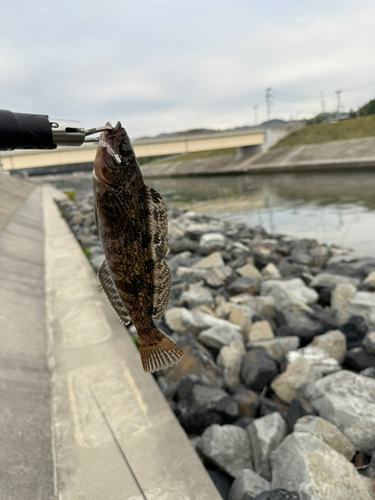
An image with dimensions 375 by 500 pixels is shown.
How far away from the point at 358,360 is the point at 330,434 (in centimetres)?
177

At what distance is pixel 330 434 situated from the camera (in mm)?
3340

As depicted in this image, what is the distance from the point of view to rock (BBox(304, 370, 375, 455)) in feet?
A: 11.3

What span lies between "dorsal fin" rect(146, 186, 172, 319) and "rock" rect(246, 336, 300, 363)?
3.99 meters

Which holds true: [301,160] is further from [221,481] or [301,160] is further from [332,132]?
[221,481]

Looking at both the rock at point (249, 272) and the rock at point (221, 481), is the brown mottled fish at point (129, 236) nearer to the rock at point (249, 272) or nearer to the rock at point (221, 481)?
the rock at point (221, 481)

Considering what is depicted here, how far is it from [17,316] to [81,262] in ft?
12.0

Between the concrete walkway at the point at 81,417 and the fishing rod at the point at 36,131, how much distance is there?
2.32 metres

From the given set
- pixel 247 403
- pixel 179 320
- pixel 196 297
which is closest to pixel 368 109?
pixel 196 297

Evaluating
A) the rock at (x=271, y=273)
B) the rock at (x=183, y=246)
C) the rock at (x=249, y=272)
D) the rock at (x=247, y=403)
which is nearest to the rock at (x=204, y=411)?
the rock at (x=247, y=403)

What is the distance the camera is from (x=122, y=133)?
114 cm

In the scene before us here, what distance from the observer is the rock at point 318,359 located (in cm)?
461

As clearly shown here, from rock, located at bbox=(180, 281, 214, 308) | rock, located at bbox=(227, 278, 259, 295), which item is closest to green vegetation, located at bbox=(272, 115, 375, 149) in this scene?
rock, located at bbox=(227, 278, 259, 295)

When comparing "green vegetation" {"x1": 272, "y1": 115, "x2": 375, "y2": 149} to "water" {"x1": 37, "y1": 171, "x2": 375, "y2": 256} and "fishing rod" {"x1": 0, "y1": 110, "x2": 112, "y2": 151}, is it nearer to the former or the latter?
"water" {"x1": 37, "y1": 171, "x2": 375, "y2": 256}

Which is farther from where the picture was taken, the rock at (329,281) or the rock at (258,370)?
the rock at (329,281)
